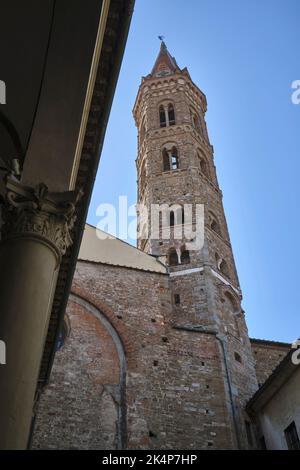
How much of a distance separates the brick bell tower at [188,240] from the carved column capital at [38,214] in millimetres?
8127

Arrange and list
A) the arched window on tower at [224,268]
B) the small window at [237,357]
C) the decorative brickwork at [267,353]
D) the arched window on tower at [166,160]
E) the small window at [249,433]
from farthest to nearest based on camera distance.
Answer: the arched window on tower at [166,160] → the arched window on tower at [224,268] → the decorative brickwork at [267,353] → the small window at [237,357] → the small window at [249,433]

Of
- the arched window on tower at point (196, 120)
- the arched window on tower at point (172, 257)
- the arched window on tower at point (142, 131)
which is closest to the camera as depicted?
the arched window on tower at point (172, 257)

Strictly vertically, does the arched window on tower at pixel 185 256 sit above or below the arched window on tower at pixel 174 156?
below

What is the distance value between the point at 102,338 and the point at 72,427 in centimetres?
251

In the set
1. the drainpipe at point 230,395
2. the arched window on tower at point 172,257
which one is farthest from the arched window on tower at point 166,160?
the drainpipe at point 230,395

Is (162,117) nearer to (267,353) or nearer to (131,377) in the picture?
(267,353)

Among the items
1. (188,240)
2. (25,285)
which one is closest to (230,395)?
(188,240)

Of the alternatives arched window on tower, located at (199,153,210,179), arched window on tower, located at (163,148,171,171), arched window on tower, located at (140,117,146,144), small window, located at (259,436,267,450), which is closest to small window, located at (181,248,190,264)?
arched window on tower, located at (163,148,171,171)

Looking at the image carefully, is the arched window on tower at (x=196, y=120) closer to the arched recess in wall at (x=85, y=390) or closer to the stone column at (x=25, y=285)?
the arched recess in wall at (x=85, y=390)

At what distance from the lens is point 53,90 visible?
520cm

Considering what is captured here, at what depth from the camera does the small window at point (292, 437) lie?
33.9 ft

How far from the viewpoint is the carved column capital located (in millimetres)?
4301

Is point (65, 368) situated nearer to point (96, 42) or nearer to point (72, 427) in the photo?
point (72, 427)

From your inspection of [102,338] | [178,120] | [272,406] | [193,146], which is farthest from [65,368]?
[178,120]
